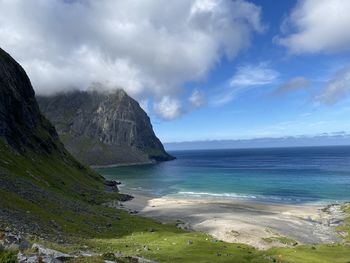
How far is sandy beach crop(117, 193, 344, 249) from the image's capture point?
86.3m

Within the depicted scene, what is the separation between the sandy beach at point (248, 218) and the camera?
283 feet

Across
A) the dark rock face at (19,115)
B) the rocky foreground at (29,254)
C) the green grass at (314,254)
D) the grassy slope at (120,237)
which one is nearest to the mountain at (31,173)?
the dark rock face at (19,115)

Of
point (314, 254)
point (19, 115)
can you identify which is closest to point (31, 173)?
point (19, 115)

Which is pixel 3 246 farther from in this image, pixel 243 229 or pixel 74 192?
pixel 74 192

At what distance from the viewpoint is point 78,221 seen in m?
69.4

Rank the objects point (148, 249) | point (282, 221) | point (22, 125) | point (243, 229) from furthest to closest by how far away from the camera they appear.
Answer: point (22, 125), point (282, 221), point (243, 229), point (148, 249)

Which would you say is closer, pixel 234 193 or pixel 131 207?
pixel 131 207

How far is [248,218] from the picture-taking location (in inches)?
4306

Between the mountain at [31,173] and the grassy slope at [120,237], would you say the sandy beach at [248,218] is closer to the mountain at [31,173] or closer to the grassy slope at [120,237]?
the grassy slope at [120,237]

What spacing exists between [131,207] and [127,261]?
101097 mm

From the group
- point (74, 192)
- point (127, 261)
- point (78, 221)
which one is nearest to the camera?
point (127, 261)

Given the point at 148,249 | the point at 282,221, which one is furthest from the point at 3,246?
the point at 282,221

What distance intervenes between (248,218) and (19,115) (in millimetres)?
95601

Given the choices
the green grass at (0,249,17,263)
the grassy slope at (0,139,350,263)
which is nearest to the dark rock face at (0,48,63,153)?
the grassy slope at (0,139,350,263)
